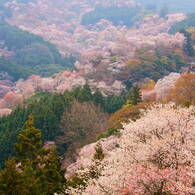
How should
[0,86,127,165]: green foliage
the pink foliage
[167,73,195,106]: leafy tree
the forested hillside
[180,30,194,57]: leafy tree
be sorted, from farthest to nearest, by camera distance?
[180,30,194,57]: leafy tree < [0,86,127,165]: green foliage < [167,73,195,106]: leafy tree < the forested hillside < the pink foliage

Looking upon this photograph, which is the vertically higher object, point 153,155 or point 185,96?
point 153,155

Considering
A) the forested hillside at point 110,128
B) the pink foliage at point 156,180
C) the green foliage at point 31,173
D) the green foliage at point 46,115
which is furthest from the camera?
the green foliage at point 46,115

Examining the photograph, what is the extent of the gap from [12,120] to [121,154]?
125 feet

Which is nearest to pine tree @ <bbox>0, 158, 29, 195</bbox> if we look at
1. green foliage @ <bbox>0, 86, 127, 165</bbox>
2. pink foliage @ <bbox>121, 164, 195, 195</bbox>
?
pink foliage @ <bbox>121, 164, 195, 195</bbox>

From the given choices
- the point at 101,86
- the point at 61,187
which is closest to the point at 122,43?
the point at 101,86

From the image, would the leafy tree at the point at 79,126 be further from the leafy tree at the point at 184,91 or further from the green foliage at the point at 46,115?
the leafy tree at the point at 184,91

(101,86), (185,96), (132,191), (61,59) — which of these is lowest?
(61,59)

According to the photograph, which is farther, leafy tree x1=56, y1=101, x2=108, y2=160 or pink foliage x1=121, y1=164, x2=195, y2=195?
leafy tree x1=56, y1=101, x2=108, y2=160

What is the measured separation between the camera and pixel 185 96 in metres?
46.5

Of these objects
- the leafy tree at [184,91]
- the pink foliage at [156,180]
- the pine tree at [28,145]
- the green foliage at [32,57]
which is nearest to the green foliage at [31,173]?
the pine tree at [28,145]

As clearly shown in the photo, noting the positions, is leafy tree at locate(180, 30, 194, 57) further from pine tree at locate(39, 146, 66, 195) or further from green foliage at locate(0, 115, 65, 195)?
pine tree at locate(39, 146, 66, 195)

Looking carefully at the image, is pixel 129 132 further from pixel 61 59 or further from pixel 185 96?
pixel 61 59

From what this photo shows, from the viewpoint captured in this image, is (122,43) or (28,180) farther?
(122,43)

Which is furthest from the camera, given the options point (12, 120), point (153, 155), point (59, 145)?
point (12, 120)
